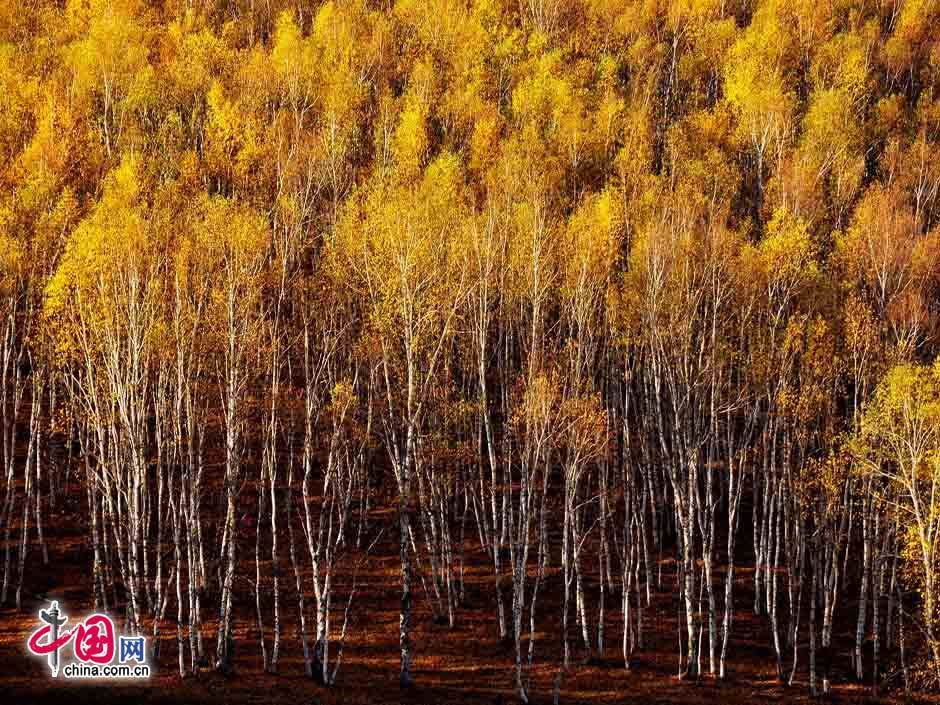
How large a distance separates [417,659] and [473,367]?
626 inches

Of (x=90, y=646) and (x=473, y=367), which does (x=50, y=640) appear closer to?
(x=90, y=646)

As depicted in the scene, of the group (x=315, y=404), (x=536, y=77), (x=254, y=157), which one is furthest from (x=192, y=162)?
(x=315, y=404)

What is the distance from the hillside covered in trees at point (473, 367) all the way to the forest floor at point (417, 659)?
0.21 meters

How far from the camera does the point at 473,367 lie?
43.8 meters

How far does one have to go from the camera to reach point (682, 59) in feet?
265

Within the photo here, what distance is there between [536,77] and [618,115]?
8.71 m

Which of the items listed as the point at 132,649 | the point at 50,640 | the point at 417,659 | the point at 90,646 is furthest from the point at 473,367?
the point at 90,646

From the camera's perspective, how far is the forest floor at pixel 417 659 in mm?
25672

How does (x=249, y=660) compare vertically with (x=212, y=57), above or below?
below

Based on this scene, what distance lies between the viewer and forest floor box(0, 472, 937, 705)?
25672 mm

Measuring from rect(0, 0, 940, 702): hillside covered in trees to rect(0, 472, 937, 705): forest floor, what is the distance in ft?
0.69

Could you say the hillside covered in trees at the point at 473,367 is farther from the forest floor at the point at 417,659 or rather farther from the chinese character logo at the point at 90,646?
the chinese character logo at the point at 90,646

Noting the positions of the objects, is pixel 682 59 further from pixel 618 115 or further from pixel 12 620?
pixel 12 620

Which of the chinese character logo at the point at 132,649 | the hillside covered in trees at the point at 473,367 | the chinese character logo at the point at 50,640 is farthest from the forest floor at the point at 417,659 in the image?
the chinese character logo at the point at 132,649
